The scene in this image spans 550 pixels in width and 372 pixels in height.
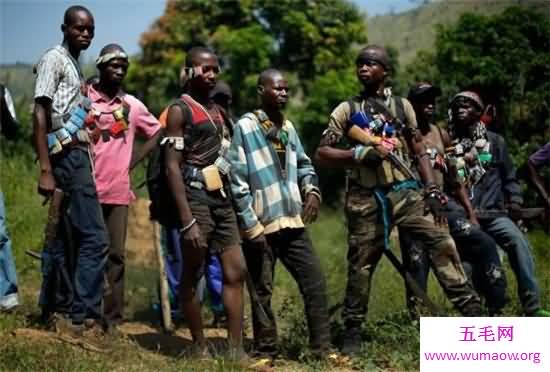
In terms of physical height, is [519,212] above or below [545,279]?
above

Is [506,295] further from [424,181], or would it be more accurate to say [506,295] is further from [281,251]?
[281,251]

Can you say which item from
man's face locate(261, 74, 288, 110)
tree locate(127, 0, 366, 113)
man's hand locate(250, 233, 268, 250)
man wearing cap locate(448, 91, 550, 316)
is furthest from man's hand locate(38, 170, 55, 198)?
tree locate(127, 0, 366, 113)

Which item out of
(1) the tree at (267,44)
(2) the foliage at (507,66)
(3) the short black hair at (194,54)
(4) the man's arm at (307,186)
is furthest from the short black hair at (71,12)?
(1) the tree at (267,44)

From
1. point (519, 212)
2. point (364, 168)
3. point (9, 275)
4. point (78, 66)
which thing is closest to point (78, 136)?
A: point (78, 66)

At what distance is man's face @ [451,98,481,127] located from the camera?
21.3 ft

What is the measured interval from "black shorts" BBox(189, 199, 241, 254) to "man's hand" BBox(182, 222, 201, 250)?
117mm

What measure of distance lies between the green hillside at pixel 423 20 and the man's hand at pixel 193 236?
16.5 feet

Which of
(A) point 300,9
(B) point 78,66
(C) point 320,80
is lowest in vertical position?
(B) point 78,66

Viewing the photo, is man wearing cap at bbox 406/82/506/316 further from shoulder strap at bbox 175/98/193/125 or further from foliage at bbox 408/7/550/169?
foliage at bbox 408/7/550/169

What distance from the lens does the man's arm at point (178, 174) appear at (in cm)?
518

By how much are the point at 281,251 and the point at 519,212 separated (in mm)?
2195

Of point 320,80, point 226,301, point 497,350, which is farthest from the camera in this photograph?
point 320,80

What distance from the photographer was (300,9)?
874 inches

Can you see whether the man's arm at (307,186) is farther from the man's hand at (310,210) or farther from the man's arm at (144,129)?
the man's arm at (144,129)
